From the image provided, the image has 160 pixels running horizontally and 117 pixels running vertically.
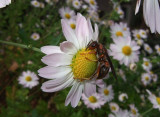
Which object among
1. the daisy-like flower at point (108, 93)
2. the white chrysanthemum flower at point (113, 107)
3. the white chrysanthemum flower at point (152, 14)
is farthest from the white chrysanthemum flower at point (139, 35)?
the white chrysanthemum flower at point (152, 14)

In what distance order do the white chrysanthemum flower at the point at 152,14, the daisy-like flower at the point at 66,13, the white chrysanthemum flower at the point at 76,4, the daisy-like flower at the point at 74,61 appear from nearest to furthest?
the white chrysanthemum flower at the point at 152,14 < the daisy-like flower at the point at 74,61 < the daisy-like flower at the point at 66,13 < the white chrysanthemum flower at the point at 76,4

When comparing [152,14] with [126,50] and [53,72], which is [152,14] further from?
[126,50]

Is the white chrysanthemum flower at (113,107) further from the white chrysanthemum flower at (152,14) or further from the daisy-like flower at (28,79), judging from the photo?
the white chrysanthemum flower at (152,14)

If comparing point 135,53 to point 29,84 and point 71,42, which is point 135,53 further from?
point 71,42

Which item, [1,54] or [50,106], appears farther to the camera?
[1,54]

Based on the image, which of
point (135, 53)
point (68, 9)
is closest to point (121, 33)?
point (135, 53)

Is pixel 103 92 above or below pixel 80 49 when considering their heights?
below

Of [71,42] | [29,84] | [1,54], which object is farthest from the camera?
[1,54]
